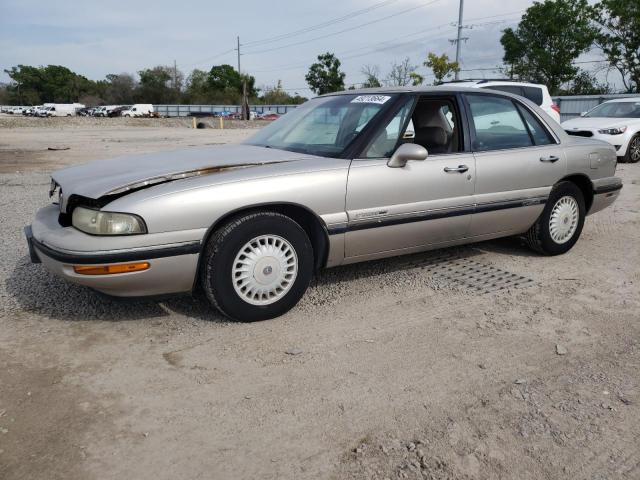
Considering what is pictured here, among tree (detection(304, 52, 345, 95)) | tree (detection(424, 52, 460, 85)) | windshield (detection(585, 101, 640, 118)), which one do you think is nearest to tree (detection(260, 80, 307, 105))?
tree (detection(304, 52, 345, 95))

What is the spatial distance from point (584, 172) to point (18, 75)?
12030 cm

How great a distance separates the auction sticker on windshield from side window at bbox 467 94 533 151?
0.78 metres

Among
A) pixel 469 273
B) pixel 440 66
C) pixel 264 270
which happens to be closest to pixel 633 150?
pixel 469 273

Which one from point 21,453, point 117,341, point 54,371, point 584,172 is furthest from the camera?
point 584,172

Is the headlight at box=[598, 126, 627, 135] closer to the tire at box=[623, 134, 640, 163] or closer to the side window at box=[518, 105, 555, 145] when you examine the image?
the tire at box=[623, 134, 640, 163]

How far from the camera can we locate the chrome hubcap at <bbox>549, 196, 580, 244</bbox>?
16.3 ft

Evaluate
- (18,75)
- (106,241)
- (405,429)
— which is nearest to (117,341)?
(106,241)

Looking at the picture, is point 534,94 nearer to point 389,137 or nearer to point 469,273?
point 469,273

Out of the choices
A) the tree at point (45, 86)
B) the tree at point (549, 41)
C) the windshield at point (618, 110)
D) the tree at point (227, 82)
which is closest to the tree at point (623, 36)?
the tree at point (549, 41)

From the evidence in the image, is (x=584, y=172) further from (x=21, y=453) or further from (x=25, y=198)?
(x=25, y=198)

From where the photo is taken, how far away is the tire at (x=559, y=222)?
491 cm

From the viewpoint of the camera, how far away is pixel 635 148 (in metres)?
12.5

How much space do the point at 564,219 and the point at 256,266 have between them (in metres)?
3.06

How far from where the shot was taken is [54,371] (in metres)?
2.90
